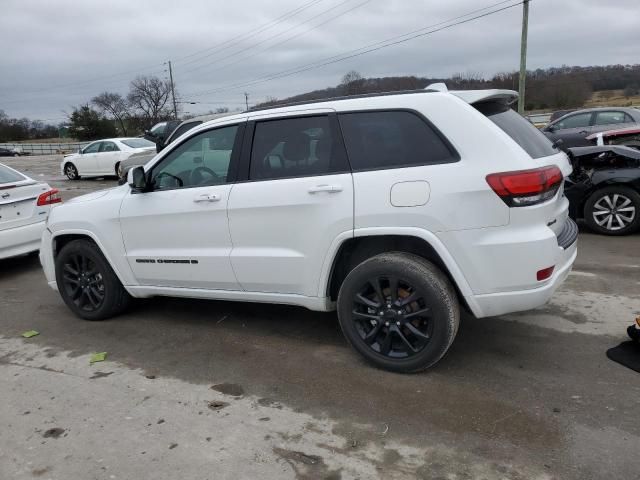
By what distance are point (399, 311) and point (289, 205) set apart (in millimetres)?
1032

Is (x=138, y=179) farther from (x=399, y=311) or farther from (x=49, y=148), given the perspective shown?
(x=49, y=148)

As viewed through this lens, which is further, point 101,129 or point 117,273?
point 101,129

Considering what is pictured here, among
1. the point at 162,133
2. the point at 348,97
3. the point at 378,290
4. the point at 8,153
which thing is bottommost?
the point at 378,290

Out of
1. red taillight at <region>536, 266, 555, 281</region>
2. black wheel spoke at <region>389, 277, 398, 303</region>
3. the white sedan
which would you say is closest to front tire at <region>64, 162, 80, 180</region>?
the white sedan

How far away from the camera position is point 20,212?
6.73 m

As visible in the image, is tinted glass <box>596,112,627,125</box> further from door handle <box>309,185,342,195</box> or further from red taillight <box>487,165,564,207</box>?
door handle <box>309,185,342,195</box>

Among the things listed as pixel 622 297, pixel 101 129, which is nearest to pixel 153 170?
pixel 622 297

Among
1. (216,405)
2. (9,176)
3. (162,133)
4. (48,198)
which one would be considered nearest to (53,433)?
(216,405)

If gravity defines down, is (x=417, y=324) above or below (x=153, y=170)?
below

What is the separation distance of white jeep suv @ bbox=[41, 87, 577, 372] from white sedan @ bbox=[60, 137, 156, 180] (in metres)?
14.8

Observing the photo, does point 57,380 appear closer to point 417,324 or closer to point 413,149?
point 417,324

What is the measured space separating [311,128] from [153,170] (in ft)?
4.92

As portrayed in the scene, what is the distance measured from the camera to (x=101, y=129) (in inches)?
2667

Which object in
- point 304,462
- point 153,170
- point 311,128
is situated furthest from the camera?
point 153,170
